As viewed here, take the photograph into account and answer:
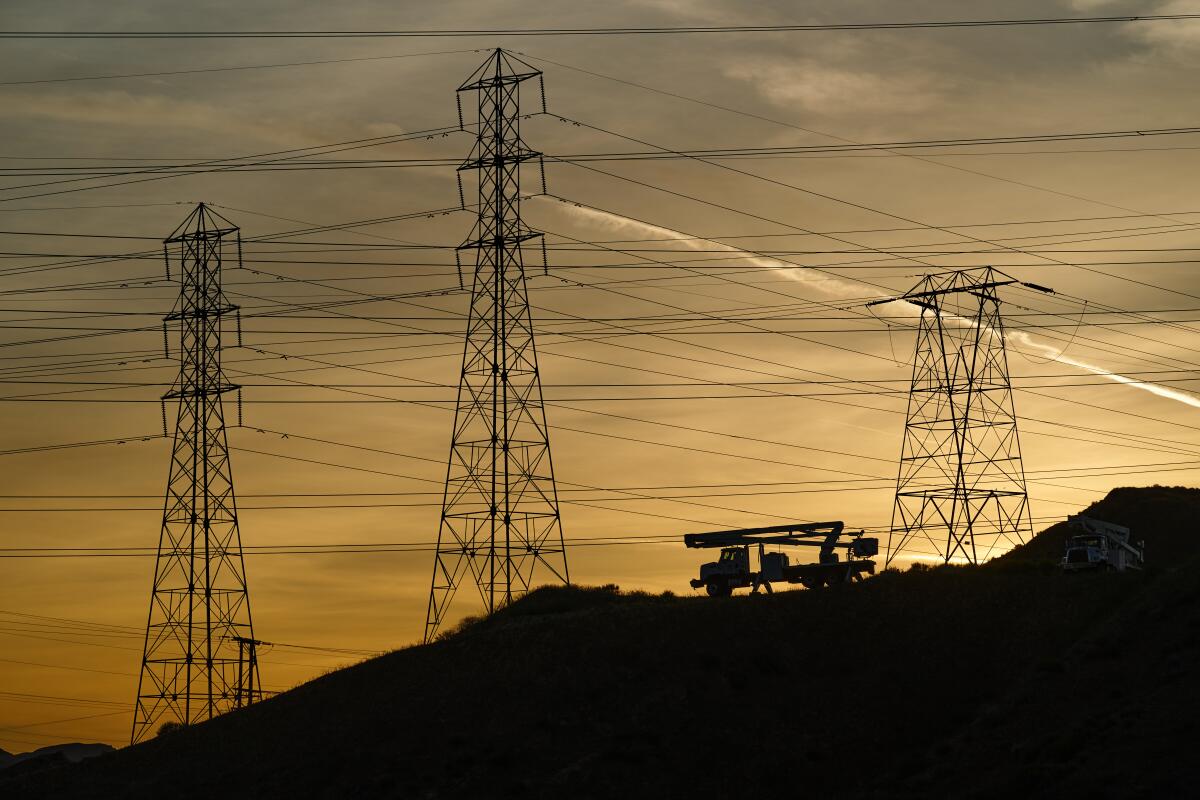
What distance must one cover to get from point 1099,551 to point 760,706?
98.6 feet

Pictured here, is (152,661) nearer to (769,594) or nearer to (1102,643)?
(769,594)

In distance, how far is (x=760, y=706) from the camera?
71.1 meters

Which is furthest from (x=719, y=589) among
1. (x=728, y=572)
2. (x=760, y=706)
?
(x=760, y=706)

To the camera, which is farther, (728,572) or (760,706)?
(728,572)

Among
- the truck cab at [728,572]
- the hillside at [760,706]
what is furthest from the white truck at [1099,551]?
the truck cab at [728,572]

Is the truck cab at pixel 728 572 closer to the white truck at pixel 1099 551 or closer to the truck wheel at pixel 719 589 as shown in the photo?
the truck wheel at pixel 719 589

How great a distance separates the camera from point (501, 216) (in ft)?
283

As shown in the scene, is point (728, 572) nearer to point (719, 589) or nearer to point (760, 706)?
point (719, 589)

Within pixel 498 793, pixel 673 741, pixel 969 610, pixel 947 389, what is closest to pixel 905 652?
pixel 969 610

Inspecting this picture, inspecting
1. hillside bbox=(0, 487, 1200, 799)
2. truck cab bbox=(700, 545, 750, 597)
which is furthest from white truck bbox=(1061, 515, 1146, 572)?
truck cab bbox=(700, 545, 750, 597)

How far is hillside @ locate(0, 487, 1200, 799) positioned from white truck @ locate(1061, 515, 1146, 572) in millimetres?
2181

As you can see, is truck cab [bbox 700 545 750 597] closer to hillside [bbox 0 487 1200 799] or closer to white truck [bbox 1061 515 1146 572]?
hillside [bbox 0 487 1200 799]

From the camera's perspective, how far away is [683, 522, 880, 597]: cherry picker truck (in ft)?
295

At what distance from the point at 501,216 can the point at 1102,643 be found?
40.8 m
